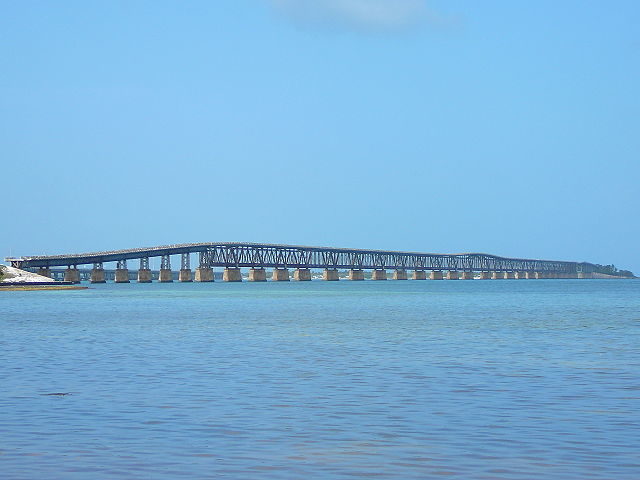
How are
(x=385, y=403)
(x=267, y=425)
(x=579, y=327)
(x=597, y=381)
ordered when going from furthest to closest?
(x=579, y=327), (x=597, y=381), (x=385, y=403), (x=267, y=425)

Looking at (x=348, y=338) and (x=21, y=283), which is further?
(x=21, y=283)

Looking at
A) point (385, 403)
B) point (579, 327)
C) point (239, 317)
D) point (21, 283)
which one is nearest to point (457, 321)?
point (579, 327)

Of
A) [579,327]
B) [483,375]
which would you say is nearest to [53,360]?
[483,375]

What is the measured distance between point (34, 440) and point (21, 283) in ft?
604

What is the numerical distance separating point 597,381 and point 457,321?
131ft

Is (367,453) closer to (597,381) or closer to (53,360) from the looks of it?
(597,381)

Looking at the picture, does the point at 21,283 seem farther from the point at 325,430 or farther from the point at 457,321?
the point at 325,430

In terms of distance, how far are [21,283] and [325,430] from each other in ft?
605

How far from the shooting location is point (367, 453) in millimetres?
18641

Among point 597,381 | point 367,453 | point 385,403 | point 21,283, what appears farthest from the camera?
point 21,283

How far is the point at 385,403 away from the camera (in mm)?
25297

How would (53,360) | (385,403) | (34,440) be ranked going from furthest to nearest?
1. (53,360)
2. (385,403)
3. (34,440)

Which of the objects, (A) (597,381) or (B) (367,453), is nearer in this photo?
(B) (367,453)

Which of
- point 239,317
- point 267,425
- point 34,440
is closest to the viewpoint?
point 34,440
